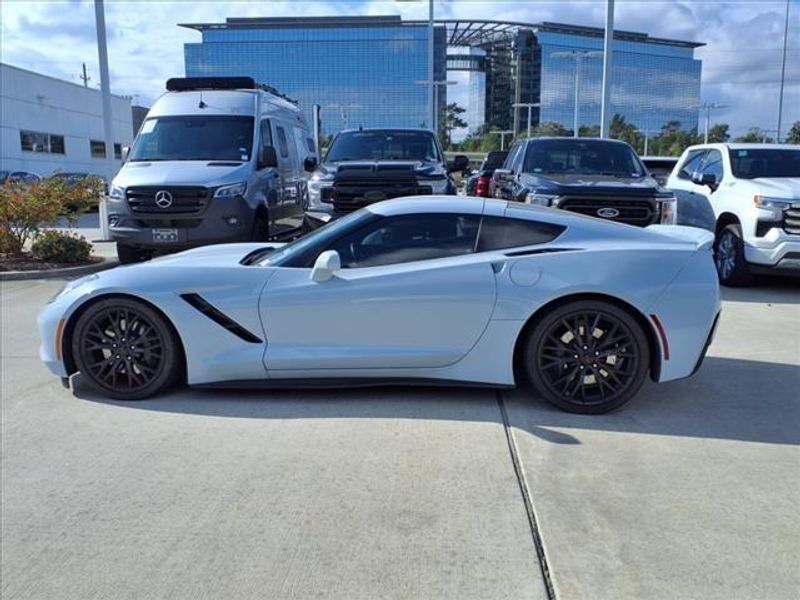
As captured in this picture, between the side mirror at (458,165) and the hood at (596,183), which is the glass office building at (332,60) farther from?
the hood at (596,183)

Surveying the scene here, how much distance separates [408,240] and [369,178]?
532 cm

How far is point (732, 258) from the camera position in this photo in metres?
9.25

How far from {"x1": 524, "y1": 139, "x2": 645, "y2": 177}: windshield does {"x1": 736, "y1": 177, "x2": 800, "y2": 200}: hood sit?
4.29 feet

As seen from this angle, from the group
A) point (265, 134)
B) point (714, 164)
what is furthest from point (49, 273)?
point (714, 164)

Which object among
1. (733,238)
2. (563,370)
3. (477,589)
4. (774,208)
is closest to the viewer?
(477,589)

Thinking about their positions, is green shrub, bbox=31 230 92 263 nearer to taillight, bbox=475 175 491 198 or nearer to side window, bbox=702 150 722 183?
taillight, bbox=475 175 491 198

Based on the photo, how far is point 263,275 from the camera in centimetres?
469

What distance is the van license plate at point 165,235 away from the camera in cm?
1020

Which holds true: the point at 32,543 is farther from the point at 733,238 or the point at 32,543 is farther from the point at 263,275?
→ the point at 733,238

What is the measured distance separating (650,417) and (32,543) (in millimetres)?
3494

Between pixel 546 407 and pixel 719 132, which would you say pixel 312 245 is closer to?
pixel 546 407

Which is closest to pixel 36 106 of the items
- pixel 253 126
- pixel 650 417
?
pixel 253 126

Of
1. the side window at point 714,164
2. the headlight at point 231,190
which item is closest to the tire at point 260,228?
the headlight at point 231,190

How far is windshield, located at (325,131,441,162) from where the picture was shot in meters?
11.4
